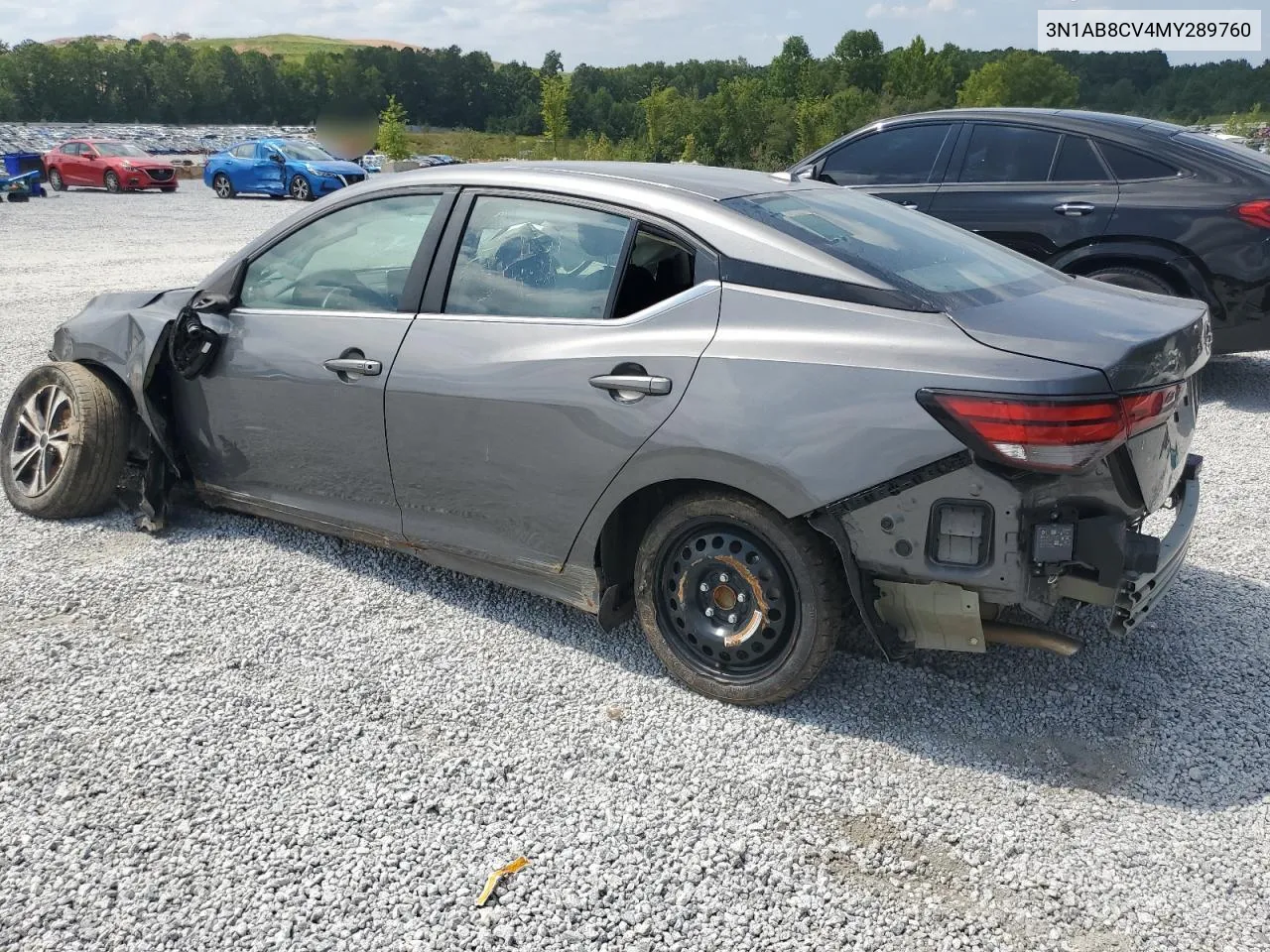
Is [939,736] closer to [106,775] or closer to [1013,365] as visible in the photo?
[1013,365]

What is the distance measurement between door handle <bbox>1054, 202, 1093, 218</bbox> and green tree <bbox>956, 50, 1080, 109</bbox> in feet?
248

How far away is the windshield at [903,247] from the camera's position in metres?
3.06

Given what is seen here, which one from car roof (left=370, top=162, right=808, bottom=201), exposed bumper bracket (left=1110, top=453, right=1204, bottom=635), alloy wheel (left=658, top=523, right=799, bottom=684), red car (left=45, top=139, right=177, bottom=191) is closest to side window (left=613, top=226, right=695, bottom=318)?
car roof (left=370, top=162, right=808, bottom=201)

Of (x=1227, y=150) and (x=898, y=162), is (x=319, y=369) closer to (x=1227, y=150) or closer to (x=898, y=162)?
(x=898, y=162)

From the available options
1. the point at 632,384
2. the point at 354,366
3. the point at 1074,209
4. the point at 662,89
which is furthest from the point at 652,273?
the point at 662,89

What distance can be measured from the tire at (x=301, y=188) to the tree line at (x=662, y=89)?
24627 millimetres

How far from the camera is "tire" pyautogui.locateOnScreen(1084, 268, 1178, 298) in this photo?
6473 millimetres

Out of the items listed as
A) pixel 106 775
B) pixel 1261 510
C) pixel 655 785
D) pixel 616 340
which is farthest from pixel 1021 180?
pixel 106 775

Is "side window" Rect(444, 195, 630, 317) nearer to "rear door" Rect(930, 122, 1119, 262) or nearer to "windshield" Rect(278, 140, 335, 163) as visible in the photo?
"rear door" Rect(930, 122, 1119, 262)

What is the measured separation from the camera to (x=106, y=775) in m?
2.93

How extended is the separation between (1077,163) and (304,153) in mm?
24927

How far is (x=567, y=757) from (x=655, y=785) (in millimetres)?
292

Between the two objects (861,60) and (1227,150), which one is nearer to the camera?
(1227,150)

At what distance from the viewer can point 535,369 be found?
3.35 metres
